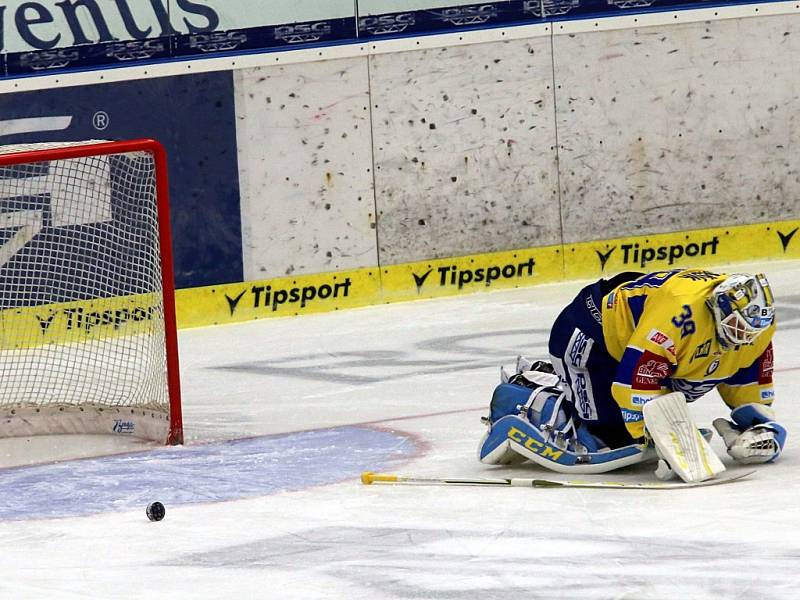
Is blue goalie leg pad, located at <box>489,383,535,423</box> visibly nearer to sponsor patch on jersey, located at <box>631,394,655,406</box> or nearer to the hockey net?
sponsor patch on jersey, located at <box>631,394,655,406</box>

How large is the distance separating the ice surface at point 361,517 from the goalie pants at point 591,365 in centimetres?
18

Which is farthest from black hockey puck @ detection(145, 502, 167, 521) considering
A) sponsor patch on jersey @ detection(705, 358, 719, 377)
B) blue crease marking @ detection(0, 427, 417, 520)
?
sponsor patch on jersey @ detection(705, 358, 719, 377)

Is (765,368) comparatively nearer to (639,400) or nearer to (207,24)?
(639,400)

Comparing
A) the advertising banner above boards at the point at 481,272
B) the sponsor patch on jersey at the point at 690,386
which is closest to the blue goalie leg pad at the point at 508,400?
the sponsor patch on jersey at the point at 690,386

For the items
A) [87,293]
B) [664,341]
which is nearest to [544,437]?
[664,341]

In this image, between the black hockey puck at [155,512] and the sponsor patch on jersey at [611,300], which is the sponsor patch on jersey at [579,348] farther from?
the black hockey puck at [155,512]

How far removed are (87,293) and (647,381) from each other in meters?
3.78

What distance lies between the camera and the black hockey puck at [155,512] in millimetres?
5348

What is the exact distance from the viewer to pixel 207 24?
395 inches

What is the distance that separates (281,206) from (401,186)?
2.40ft

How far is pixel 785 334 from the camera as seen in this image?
8.65 meters

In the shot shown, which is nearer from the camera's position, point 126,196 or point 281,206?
point 126,196

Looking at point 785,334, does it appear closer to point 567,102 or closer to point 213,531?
point 567,102

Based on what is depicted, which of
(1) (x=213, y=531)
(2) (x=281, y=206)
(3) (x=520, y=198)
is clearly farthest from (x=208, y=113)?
(1) (x=213, y=531)
